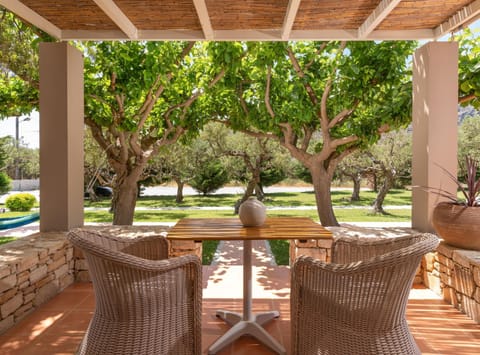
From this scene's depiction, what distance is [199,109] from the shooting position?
297 inches

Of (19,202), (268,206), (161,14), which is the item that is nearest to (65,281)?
(161,14)

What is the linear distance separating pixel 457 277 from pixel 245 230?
81.3 inches

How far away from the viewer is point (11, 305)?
2.91m

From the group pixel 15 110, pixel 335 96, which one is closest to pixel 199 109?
pixel 335 96

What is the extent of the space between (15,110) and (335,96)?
609cm

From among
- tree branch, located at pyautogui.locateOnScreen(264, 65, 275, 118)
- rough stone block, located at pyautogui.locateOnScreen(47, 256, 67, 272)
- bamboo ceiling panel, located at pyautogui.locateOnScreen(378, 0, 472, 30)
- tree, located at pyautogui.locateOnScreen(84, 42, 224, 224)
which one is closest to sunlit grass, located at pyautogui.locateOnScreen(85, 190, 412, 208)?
tree, located at pyautogui.locateOnScreen(84, 42, 224, 224)

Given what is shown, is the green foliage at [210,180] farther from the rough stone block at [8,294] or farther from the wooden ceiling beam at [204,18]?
the rough stone block at [8,294]

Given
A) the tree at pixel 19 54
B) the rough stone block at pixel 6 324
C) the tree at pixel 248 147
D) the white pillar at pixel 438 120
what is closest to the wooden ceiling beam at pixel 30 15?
the tree at pixel 19 54

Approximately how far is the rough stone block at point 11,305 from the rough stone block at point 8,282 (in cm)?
11

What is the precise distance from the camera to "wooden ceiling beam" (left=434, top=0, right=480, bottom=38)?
11.3ft

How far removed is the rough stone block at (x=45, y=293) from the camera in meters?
3.30

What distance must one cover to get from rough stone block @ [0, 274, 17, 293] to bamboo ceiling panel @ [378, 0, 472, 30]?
4040 millimetres

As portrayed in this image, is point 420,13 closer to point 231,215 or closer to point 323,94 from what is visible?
point 323,94

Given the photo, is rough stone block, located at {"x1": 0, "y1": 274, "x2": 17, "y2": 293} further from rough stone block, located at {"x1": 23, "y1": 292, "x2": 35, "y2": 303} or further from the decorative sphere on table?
the decorative sphere on table
